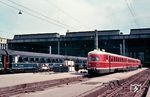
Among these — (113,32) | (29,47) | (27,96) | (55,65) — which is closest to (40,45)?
(29,47)

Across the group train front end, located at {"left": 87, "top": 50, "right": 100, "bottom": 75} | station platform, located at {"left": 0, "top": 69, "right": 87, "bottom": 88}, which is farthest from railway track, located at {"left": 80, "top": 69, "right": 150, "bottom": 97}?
train front end, located at {"left": 87, "top": 50, "right": 100, "bottom": 75}

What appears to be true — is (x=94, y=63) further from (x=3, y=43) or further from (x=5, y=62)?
(x=3, y=43)

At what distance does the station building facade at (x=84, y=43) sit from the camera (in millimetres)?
115812

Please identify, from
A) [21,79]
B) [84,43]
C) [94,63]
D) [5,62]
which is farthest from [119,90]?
[84,43]

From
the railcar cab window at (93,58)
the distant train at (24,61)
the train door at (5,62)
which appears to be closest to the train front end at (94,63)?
the railcar cab window at (93,58)

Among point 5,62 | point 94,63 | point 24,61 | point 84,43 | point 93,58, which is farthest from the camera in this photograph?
point 84,43

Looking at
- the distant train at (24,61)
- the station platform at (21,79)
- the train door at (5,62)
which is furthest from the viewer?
the distant train at (24,61)

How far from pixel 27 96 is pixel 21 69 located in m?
27.3

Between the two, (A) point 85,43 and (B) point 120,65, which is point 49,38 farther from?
(B) point 120,65

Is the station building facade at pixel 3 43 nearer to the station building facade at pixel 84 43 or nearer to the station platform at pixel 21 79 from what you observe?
the station building facade at pixel 84 43

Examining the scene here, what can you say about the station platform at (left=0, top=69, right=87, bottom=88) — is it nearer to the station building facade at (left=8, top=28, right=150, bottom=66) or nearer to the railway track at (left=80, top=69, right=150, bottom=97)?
the railway track at (left=80, top=69, right=150, bottom=97)

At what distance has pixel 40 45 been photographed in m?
124

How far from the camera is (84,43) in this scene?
121062 mm

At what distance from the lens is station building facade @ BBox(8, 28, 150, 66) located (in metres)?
116
